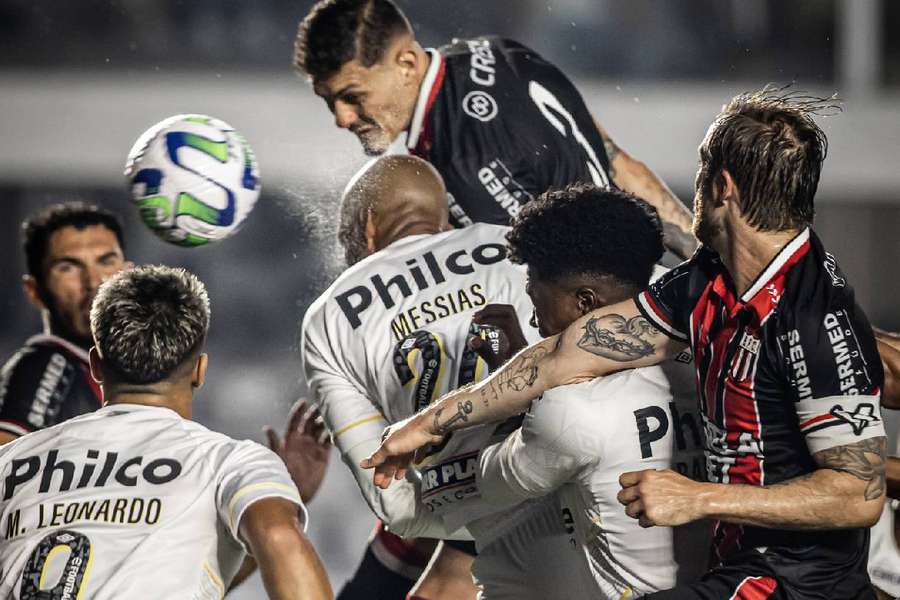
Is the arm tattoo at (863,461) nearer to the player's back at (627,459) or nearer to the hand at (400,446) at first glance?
the player's back at (627,459)

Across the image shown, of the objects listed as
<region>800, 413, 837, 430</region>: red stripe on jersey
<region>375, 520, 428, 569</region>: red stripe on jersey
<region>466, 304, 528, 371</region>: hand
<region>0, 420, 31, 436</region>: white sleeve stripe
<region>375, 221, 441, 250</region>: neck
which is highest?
<region>375, 221, 441, 250</region>: neck

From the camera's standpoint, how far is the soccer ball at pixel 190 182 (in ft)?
14.0

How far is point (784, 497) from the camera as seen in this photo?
257 cm

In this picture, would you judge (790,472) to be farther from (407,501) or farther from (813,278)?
(407,501)

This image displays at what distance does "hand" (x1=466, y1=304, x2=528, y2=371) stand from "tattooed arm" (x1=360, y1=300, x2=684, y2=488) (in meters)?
0.34

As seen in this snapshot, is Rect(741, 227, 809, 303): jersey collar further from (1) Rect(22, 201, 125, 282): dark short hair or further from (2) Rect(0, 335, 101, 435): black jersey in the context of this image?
(1) Rect(22, 201, 125, 282): dark short hair

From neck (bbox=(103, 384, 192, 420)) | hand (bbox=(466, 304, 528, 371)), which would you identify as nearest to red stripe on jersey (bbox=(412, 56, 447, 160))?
hand (bbox=(466, 304, 528, 371))

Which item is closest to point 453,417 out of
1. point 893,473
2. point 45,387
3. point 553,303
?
point 553,303

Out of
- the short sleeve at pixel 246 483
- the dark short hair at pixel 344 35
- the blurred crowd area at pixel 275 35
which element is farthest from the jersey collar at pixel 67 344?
the blurred crowd area at pixel 275 35

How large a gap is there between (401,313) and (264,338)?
6.35 metres

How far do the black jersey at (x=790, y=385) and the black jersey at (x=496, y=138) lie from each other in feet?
5.28

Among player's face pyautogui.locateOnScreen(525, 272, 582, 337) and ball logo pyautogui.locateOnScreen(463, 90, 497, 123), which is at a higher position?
ball logo pyautogui.locateOnScreen(463, 90, 497, 123)

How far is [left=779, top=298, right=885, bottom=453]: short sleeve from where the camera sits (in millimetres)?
2594

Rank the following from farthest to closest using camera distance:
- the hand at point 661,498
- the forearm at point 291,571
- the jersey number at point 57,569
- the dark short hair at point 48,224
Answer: the dark short hair at point 48,224 < the jersey number at point 57,569 < the forearm at point 291,571 < the hand at point 661,498
